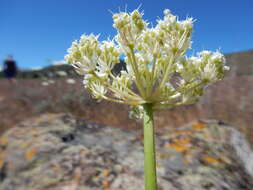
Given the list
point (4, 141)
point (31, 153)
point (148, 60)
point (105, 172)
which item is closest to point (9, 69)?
point (4, 141)

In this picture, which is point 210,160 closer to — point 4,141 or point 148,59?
point 148,59

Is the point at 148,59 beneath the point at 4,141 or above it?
above

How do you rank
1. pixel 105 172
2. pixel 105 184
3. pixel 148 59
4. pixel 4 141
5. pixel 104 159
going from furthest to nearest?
1. pixel 4 141
2. pixel 104 159
3. pixel 105 172
4. pixel 105 184
5. pixel 148 59

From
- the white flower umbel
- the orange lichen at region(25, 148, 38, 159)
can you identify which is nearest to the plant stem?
the white flower umbel

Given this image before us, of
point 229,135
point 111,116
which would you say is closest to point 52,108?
point 111,116

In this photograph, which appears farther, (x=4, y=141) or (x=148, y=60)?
(x=4, y=141)

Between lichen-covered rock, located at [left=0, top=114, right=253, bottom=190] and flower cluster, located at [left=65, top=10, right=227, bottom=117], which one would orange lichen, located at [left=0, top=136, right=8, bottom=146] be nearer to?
lichen-covered rock, located at [left=0, top=114, right=253, bottom=190]

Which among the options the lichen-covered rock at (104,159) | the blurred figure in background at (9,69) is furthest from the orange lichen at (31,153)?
the blurred figure in background at (9,69)

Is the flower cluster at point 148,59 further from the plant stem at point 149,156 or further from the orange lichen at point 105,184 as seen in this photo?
the orange lichen at point 105,184
